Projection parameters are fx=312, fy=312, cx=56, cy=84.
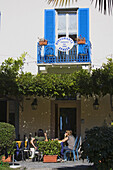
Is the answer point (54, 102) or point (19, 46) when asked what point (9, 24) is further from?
point (54, 102)

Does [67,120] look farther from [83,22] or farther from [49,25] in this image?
[83,22]

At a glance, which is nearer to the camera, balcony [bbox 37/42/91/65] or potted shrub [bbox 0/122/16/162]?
potted shrub [bbox 0/122/16/162]

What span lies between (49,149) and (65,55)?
4.21 meters

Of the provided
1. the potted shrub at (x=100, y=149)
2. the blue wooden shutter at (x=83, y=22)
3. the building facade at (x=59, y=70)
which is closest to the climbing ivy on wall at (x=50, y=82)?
the building facade at (x=59, y=70)

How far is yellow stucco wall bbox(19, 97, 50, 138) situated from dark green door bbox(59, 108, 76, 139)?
134 cm

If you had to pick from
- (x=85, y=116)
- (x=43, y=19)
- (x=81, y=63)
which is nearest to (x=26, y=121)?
(x=85, y=116)

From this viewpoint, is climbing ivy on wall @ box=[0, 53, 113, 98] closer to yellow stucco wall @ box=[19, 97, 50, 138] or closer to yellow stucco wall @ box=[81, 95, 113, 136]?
yellow stucco wall @ box=[81, 95, 113, 136]

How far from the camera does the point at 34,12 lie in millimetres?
14609

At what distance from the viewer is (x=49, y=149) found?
37.5ft

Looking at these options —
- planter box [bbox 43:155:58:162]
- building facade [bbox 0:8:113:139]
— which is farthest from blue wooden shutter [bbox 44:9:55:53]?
planter box [bbox 43:155:58:162]

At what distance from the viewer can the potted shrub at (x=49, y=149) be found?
1138 cm

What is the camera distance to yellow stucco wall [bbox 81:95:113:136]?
14.2 m

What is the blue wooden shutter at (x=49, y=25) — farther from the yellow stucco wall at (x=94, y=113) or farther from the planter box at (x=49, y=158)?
the planter box at (x=49, y=158)

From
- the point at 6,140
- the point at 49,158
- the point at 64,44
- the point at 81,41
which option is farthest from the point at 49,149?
the point at 81,41
